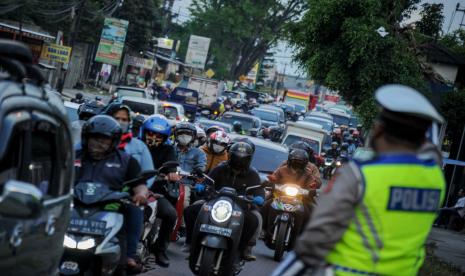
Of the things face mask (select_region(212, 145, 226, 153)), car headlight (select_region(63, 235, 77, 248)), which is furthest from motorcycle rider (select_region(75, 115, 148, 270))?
face mask (select_region(212, 145, 226, 153))

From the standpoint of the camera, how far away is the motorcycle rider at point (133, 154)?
27.3 ft

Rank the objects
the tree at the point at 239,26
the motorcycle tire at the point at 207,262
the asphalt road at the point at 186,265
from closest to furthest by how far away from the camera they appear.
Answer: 1. the motorcycle tire at the point at 207,262
2. the asphalt road at the point at 186,265
3. the tree at the point at 239,26

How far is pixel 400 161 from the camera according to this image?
4.36 meters

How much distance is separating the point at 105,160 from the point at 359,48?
1611cm

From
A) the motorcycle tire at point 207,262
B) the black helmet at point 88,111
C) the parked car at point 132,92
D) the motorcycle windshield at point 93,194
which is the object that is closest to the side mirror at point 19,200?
the motorcycle windshield at point 93,194

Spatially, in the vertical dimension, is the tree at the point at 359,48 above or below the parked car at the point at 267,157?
above

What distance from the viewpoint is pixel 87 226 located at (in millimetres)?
7148

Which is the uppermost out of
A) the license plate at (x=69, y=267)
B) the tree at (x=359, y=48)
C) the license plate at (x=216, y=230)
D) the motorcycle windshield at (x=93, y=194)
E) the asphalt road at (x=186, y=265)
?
the tree at (x=359, y=48)

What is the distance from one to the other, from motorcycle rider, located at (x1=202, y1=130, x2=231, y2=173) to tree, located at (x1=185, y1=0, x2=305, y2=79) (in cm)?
6693

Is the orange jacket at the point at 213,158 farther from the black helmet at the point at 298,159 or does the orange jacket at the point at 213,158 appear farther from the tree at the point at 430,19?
the tree at the point at 430,19

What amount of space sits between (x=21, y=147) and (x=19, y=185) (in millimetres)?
781

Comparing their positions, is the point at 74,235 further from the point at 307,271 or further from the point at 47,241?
the point at 307,271

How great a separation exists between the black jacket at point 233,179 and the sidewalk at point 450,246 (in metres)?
8.00

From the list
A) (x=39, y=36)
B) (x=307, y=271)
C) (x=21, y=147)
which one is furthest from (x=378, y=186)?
(x=39, y=36)
